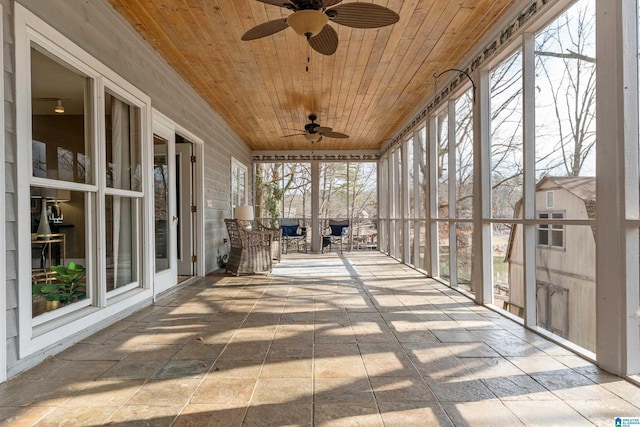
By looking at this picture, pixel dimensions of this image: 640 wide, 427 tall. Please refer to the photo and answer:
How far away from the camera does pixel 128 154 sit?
3.54m

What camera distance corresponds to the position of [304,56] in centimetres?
403

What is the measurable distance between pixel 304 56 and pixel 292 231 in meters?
6.02

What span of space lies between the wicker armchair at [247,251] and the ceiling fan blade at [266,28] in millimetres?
3270

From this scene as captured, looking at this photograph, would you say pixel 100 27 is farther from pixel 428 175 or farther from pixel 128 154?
pixel 428 175

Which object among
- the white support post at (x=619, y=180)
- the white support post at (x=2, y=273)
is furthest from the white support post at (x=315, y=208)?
the white support post at (x=2, y=273)

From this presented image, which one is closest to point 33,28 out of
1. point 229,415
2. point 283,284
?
point 229,415

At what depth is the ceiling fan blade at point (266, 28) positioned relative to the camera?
8.80ft

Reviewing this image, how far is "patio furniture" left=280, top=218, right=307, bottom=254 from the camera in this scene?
31.5 ft

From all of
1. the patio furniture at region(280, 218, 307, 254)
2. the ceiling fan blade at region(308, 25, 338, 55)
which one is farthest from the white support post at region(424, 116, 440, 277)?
the patio furniture at region(280, 218, 307, 254)

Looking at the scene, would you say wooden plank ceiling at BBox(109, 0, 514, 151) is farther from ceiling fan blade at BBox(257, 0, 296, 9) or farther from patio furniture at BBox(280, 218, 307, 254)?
patio furniture at BBox(280, 218, 307, 254)

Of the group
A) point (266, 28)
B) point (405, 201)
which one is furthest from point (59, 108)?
point (405, 201)

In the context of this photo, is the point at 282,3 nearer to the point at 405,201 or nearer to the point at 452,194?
the point at 452,194

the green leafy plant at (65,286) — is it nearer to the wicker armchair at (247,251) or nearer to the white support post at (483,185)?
the wicker armchair at (247,251)

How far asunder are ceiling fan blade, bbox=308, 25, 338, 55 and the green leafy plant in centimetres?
249
